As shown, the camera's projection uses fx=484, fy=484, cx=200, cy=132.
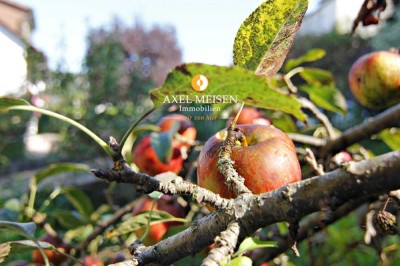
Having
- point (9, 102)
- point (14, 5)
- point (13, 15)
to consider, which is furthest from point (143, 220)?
point (14, 5)

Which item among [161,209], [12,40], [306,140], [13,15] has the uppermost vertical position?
[13,15]

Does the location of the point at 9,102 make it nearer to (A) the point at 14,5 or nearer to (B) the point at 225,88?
(B) the point at 225,88

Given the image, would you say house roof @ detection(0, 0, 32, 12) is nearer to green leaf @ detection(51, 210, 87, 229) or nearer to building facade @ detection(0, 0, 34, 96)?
building facade @ detection(0, 0, 34, 96)

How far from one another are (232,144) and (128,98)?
734cm

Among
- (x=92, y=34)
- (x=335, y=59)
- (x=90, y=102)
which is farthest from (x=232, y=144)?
(x=92, y=34)

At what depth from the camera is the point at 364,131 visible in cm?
84

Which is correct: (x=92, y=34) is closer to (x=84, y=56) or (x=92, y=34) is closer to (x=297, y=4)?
(x=84, y=56)

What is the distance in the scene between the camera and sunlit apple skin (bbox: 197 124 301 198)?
0.47 metres

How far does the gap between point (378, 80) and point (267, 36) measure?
65 centimetres

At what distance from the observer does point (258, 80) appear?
364mm

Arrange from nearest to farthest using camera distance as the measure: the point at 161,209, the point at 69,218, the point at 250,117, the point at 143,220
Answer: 1. the point at 143,220
2. the point at 161,209
3. the point at 250,117
4. the point at 69,218

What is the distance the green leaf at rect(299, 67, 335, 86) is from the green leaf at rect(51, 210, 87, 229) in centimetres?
64

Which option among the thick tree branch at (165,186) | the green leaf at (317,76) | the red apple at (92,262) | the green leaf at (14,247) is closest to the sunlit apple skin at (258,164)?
the thick tree branch at (165,186)

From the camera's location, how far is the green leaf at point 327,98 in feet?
3.29
